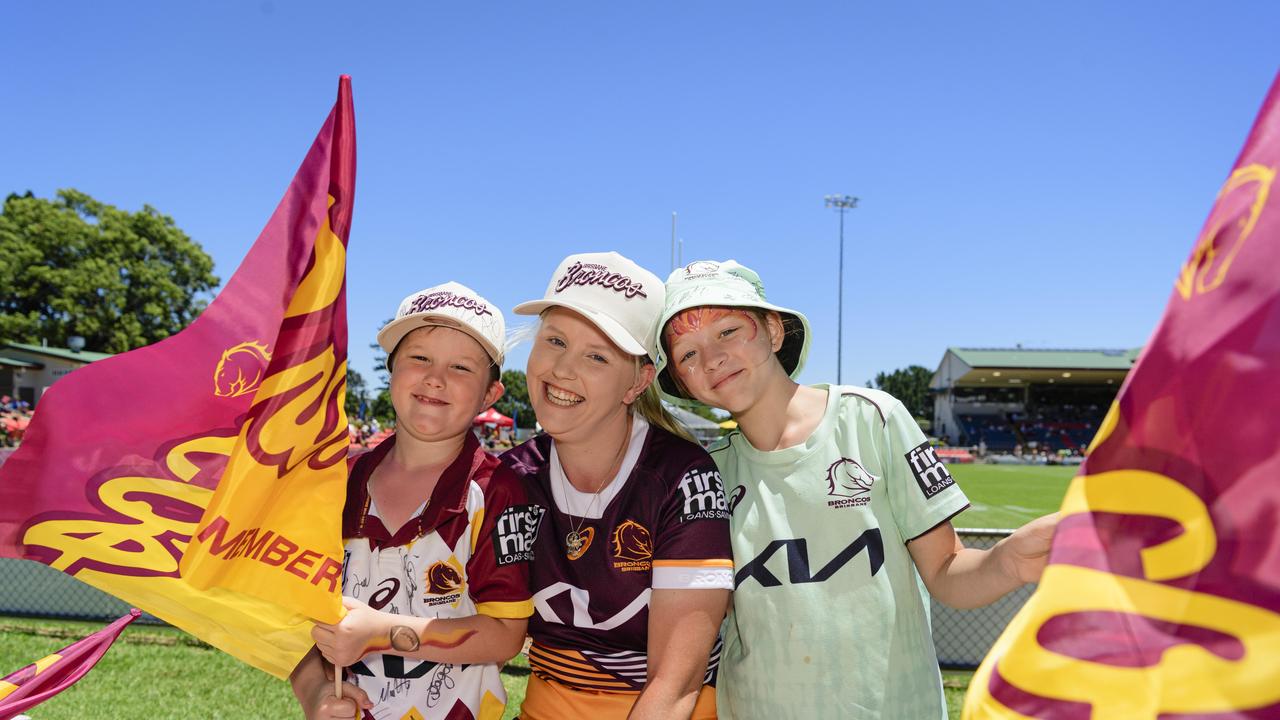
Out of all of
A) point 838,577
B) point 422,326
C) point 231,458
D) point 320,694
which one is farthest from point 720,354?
point 320,694

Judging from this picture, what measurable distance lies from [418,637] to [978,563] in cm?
152

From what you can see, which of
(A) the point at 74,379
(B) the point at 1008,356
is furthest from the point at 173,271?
(B) the point at 1008,356

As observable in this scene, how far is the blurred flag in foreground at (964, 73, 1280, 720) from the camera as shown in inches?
44.4

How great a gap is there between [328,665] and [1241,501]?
2261mm

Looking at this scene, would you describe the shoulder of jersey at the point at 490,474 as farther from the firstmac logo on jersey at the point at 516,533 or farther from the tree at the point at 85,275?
the tree at the point at 85,275

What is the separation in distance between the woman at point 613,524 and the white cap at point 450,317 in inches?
5.1

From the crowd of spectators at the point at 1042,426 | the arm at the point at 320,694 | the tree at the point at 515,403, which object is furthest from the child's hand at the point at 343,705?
the tree at the point at 515,403

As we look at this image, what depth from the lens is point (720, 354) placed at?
226cm

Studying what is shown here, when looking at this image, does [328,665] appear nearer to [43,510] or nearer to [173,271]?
[43,510]

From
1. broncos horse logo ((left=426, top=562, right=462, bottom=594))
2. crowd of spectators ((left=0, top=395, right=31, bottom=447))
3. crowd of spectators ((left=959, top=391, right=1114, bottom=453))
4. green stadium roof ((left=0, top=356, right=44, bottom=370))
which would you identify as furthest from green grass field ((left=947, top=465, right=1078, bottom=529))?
green stadium roof ((left=0, top=356, right=44, bottom=370))

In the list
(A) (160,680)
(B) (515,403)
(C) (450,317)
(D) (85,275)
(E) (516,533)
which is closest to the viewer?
(E) (516,533)

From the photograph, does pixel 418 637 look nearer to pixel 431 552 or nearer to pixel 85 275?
pixel 431 552

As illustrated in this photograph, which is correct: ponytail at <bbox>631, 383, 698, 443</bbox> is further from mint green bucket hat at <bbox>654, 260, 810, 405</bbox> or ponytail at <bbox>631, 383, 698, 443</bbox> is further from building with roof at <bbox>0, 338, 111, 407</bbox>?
building with roof at <bbox>0, 338, 111, 407</bbox>

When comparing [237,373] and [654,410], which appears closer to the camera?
[237,373]
